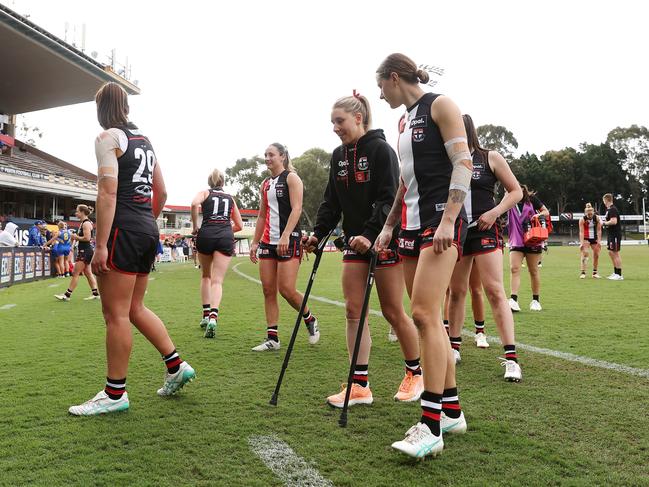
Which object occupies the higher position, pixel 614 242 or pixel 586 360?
pixel 614 242

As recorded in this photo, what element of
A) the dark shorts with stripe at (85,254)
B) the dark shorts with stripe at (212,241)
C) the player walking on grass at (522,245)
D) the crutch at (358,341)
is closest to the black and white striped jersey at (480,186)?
the crutch at (358,341)

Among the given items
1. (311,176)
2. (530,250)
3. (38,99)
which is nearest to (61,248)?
(530,250)

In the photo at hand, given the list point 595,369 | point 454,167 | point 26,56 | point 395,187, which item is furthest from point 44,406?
point 26,56

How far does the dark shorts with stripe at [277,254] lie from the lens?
18.2 ft

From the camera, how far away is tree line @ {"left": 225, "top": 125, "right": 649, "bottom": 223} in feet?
244

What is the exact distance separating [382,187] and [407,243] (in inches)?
27.3

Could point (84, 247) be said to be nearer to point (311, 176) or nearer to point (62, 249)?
point (62, 249)

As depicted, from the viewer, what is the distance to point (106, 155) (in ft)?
10.9

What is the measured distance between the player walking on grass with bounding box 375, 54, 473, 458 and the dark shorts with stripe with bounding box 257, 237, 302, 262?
97.3 inches

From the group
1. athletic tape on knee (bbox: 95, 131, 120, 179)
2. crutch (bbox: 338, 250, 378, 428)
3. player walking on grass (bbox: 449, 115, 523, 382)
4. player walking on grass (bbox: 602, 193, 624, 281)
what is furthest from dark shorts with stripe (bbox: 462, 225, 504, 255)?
player walking on grass (bbox: 602, 193, 624, 281)

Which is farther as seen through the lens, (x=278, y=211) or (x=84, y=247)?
(x=84, y=247)

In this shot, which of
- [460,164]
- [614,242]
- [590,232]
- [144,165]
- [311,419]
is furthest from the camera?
[590,232]

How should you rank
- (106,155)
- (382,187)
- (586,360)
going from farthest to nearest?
(586,360) → (382,187) → (106,155)

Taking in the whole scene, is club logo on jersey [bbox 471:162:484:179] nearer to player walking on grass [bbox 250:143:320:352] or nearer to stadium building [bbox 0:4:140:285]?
player walking on grass [bbox 250:143:320:352]
